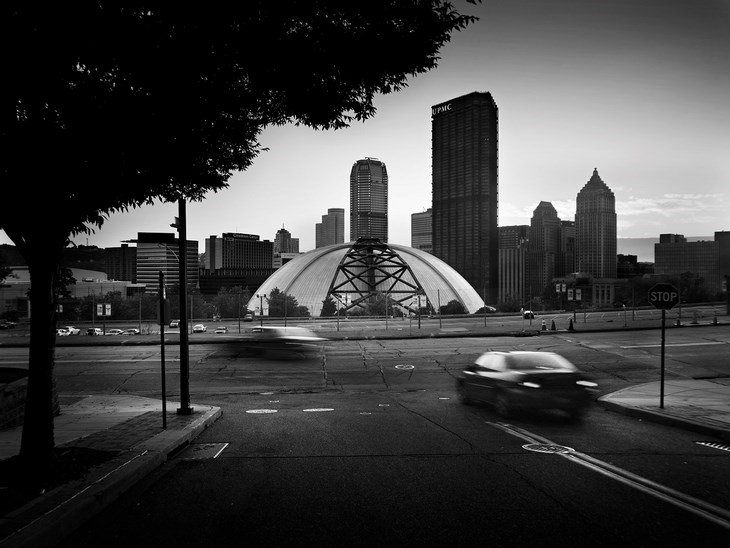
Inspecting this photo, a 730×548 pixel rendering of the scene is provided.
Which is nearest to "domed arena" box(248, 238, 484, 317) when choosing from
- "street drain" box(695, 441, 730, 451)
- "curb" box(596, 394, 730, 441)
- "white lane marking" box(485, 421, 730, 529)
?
"curb" box(596, 394, 730, 441)

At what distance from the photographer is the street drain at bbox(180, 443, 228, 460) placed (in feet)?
25.4

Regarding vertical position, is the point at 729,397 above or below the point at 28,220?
below

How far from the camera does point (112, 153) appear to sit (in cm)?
635

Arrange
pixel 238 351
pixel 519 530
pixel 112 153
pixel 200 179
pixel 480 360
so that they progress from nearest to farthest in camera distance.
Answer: pixel 519 530, pixel 112 153, pixel 200 179, pixel 480 360, pixel 238 351

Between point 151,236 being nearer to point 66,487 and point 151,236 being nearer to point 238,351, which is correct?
point 66,487

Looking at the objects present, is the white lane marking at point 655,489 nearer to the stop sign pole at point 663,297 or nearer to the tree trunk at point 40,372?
the stop sign pole at point 663,297

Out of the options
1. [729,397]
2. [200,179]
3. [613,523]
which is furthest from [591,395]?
[200,179]

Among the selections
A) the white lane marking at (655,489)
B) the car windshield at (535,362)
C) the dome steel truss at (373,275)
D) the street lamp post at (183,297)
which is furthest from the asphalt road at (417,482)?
the dome steel truss at (373,275)

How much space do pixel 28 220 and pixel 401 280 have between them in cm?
7927

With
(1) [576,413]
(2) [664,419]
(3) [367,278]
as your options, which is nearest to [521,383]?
(1) [576,413]

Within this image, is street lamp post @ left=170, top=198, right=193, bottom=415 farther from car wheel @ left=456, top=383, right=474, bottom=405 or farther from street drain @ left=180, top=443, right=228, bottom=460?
car wheel @ left=456, top=383, right=474, bottom=405

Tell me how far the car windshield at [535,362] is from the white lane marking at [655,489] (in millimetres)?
4516

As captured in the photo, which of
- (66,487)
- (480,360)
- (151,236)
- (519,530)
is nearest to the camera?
(519,530)

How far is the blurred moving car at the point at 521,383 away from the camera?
12421 millimetres
